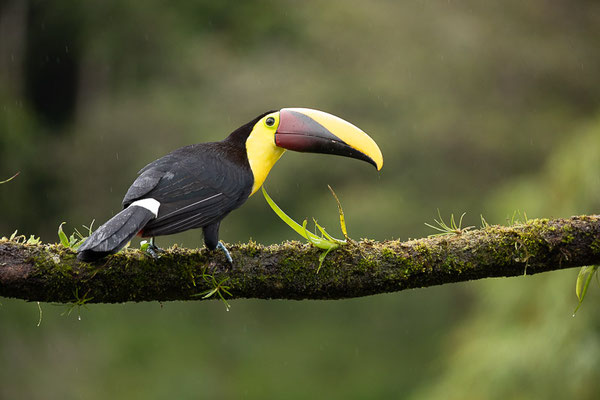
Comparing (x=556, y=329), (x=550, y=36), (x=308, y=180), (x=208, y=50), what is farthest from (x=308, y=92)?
(x=556, y=329)

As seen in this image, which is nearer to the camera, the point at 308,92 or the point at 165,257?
the point at 165,257

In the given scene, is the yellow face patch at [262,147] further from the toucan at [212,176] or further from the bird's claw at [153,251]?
the bird's claw at [153,251]

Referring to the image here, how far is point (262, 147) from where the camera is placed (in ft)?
9.05

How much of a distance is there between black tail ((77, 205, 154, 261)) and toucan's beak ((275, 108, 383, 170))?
0.75m

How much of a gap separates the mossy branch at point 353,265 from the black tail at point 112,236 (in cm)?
12

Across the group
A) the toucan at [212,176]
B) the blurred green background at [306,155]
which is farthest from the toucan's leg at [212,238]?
the blurred green background at [306,155]

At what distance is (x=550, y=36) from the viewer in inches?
261

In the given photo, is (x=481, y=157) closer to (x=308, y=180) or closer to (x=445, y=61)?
(x=445, y=61)

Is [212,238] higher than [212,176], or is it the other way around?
[212,176]

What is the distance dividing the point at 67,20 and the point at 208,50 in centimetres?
137

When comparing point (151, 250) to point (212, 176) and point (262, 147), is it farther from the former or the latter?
point (262, 147)

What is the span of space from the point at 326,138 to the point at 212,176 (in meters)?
0.46

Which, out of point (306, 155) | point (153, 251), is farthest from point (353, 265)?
point (306, 155)

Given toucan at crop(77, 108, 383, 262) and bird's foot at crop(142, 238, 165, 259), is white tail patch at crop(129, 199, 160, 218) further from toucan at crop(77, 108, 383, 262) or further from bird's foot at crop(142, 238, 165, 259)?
bird's foot at crop(142, 238, 165, 259)
